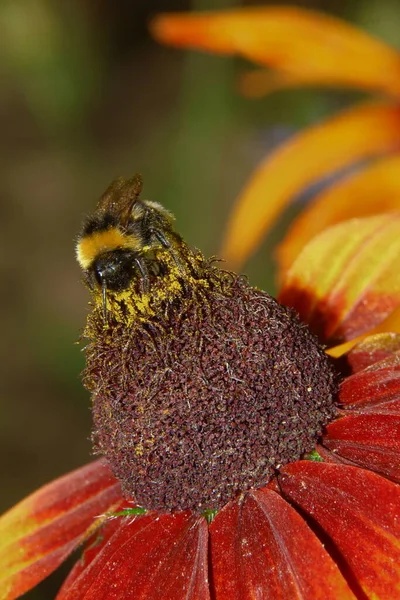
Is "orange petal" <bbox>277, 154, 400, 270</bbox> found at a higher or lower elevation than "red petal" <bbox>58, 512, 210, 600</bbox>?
higher

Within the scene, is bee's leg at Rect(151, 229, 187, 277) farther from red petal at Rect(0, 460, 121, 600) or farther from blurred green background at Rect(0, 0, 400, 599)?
blurred green background at Rect(0, 0, 400, 599)

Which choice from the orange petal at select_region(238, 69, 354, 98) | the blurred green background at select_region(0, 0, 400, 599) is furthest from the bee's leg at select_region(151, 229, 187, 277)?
the blurred green background at select_region(0, 0, 400, 599)

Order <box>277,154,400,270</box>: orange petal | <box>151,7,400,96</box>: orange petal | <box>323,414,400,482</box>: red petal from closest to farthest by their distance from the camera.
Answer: <box>323,414,400,482</box>: red petal, <box>277,154,400,270</box>: orange petal, <box>151,7,400,96</box>: orange petal

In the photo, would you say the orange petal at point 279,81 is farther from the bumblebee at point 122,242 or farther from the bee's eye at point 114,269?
the bee's eye at point 114,269

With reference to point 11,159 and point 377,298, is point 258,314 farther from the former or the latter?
point 11,159

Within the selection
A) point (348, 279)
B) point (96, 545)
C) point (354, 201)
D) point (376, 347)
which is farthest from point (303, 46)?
point (96, 545)

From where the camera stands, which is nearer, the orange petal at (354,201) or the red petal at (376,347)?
the red petal at (376,347)

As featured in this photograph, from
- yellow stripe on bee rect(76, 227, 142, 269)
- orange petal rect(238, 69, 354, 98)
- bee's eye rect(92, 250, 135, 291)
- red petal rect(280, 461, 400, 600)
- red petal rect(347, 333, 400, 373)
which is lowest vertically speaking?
red petal rect(280, 461, 400, 600)

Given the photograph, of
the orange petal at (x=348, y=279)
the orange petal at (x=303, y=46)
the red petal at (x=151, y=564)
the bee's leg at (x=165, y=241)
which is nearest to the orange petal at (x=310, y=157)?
the orange petal at (x=303, y=46)
